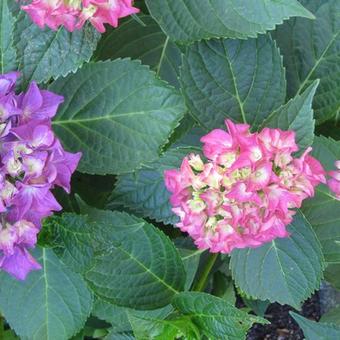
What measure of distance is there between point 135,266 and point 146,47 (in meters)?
0.34

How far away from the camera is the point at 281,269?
1007mm

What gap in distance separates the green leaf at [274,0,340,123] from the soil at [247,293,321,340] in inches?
24.3

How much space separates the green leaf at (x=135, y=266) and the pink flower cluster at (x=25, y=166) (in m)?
0.13

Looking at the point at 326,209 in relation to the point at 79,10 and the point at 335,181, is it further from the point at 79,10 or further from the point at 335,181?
the point at 79,10

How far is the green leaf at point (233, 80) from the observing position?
0.99 meters

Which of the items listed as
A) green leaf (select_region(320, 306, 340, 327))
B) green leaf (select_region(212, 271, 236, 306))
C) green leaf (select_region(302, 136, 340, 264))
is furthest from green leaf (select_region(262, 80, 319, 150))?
green leaf (select_region(212, 271, 236, 306))

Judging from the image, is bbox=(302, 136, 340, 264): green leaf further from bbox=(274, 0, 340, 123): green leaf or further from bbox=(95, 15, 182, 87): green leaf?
bbox=(95, 15, 182, 87): green leaf

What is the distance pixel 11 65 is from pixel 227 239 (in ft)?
1.18

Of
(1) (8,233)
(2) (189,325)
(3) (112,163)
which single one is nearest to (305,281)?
(2) (189,325)

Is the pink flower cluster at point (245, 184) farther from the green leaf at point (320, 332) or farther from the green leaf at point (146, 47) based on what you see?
the green leaf at point (146, 47)

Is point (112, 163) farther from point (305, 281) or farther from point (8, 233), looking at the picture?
point (305, 281)

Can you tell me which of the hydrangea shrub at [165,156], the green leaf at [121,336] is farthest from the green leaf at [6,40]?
the green leaf at [121,336]

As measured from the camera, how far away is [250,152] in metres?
0.82

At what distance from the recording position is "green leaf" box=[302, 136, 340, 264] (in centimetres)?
99
